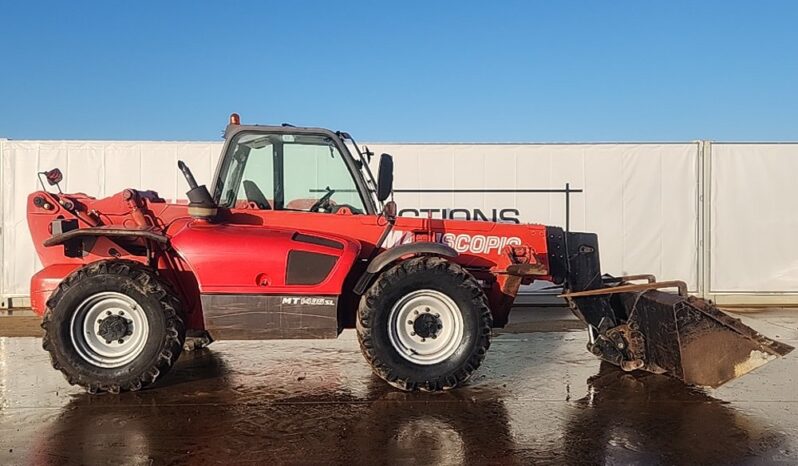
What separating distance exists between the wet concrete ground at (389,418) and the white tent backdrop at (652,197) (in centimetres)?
499

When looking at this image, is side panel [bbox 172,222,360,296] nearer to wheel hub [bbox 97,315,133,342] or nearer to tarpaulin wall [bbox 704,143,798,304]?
wheel hub [bbox 97,315,133,342]

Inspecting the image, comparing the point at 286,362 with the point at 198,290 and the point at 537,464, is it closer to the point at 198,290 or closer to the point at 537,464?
the point at 198,290

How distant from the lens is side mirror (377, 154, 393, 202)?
5418 millimetres

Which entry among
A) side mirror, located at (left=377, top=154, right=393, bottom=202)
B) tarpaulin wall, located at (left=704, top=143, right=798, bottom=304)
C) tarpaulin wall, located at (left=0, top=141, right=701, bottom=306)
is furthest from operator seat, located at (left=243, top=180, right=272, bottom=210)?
tarpaulin wall, located at (left=704, top=143, right=798, bottom=304)

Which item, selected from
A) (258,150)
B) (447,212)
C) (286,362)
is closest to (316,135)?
(258,150)

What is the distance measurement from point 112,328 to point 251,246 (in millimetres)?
1378

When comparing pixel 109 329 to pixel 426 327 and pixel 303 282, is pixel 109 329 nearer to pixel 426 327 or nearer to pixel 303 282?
pixel 303 282

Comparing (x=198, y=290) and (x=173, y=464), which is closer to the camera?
(x=173, y=464)

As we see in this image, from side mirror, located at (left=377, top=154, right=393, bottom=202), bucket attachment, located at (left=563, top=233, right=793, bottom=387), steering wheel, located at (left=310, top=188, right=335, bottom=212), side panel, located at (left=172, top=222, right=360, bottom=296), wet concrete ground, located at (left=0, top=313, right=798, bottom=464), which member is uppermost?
side mirror, located at (left=377, top=154, right=393, bottom=202)

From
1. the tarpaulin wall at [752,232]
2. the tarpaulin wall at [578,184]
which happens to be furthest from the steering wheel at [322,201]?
the tarpaulin wall at [752,232]

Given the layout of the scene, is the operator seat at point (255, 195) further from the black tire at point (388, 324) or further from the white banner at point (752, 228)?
the white banner at point (752, 228)

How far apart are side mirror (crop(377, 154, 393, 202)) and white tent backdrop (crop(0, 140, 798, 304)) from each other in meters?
5.70

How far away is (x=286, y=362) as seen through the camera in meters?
6.73

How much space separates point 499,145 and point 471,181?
840 millimetres
